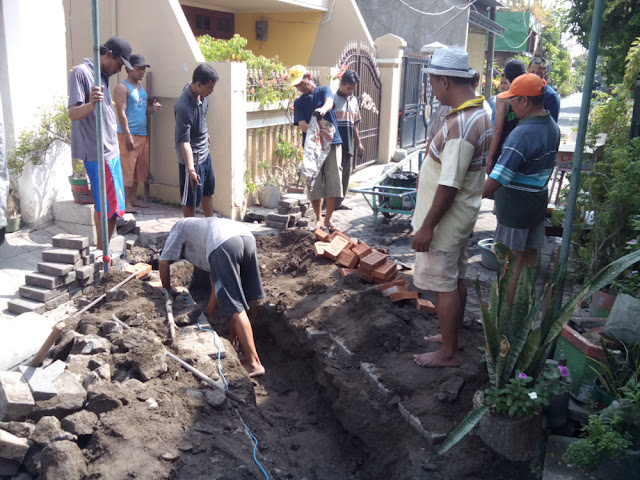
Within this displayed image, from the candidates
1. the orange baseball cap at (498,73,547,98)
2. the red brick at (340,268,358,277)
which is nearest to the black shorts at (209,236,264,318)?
the red brick at (340,268,358,277)

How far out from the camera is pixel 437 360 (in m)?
4.05

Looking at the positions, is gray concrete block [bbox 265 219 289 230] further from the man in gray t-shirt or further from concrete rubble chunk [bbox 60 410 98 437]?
concrete rubble chunk [bbox 60 410 98 437]

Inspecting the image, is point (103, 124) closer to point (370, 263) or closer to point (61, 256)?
point (61, 256)

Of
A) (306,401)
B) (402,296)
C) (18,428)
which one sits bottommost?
(306,401)

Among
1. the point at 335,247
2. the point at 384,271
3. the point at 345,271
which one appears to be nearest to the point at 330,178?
the point at 335,247

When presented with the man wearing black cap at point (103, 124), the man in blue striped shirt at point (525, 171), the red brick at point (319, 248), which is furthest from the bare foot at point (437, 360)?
the man wearing black cap at point (103, 124)

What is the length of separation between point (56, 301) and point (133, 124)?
11.1ft

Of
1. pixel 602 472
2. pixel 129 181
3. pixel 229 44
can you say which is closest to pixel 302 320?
pixel 602 472

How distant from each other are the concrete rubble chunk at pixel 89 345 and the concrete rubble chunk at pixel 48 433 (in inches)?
30.8

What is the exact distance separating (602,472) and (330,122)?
17.4ft

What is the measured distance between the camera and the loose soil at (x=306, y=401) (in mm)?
3270

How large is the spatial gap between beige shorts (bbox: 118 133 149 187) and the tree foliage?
805cm

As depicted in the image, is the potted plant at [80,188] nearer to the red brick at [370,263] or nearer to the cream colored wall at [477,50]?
the red brick at [370,263]

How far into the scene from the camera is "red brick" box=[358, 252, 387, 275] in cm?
561
